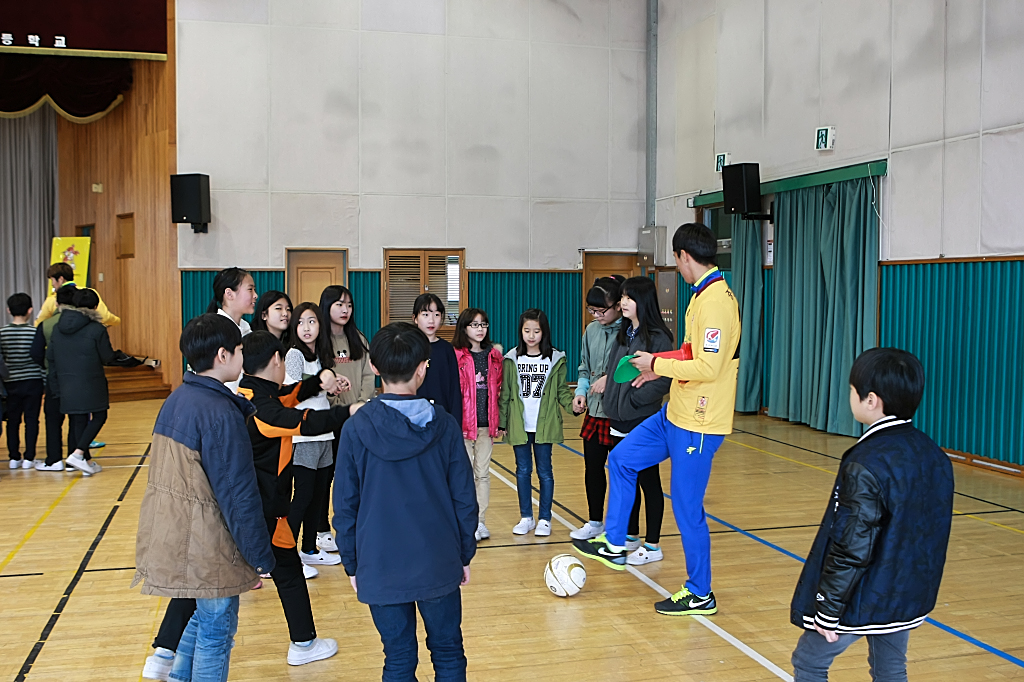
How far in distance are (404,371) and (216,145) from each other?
10.2m

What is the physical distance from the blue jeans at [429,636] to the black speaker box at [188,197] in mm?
9883

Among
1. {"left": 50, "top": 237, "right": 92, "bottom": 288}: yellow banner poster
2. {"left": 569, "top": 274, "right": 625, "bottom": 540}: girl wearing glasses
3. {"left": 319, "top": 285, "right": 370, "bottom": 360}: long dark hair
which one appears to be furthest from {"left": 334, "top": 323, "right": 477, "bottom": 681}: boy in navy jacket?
{"left": 50, "top": 237, "right": 92, "bottom": 288}: yellow banner poster

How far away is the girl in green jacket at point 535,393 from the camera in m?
5.02

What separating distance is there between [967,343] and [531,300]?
21.3 feet

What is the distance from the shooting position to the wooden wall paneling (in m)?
11.9

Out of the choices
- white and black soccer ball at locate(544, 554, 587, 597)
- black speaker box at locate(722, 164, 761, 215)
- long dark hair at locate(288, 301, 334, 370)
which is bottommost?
white and black soccer ball at locate(544, 554, 587, 597)

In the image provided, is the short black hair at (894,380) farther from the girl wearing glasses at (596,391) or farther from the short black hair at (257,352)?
the girl wearing glasses at (596,391)

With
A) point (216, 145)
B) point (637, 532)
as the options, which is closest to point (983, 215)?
point (637, 532)

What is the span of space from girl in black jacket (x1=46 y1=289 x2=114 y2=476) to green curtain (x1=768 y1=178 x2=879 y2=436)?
656cm

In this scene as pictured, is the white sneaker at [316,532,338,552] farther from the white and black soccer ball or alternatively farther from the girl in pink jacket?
the white and black soccer ball

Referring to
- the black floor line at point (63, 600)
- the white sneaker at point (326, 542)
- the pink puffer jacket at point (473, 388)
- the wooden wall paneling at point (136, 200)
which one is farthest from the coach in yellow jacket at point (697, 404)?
the wooden wall paneling at point (136, 200)

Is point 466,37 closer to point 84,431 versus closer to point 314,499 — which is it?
point 84,431

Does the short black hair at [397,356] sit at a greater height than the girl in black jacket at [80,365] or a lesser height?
greater

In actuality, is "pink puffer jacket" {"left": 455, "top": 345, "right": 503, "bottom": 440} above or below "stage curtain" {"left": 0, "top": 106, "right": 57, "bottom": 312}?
below
